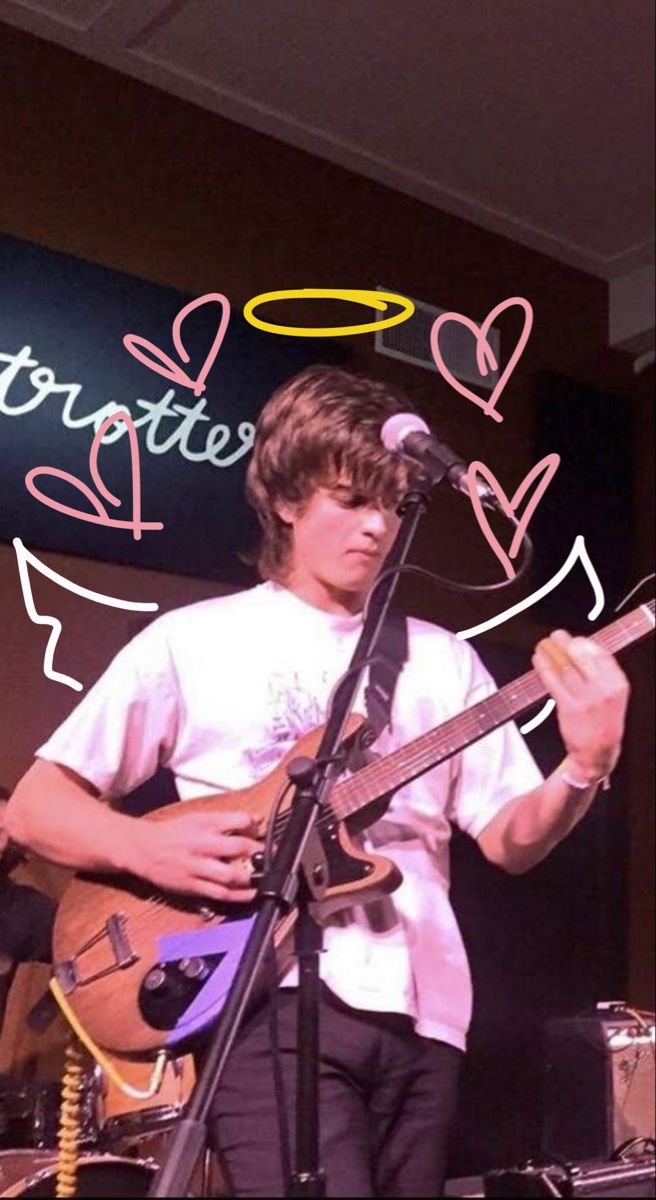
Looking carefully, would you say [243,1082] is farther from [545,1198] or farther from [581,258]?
[581,258]

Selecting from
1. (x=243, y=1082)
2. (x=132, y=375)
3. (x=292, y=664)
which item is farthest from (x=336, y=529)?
(x=243, y=1082)

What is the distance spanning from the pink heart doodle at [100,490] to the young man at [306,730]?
191 mm

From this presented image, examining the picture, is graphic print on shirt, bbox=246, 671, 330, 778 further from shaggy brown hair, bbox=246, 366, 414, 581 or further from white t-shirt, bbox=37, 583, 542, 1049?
shaggy brown hair, bbox=246, 366, 414, 581

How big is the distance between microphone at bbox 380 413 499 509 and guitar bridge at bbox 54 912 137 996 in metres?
0.74

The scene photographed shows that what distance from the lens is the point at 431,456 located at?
5.59 feet

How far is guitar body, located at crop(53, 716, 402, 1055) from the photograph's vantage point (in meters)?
1.66

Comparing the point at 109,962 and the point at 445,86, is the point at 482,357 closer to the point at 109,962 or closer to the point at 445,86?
the point at 445,86

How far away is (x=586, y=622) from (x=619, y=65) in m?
1.08

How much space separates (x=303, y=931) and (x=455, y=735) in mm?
335

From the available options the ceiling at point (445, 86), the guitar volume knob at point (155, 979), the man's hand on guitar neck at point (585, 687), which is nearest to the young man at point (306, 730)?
the man's hand on guitar neck at point (585, 687)

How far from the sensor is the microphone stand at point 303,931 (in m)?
1.24

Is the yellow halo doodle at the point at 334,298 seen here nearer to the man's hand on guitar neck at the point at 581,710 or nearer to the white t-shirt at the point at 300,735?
the white t-shirt at the point at 300,735

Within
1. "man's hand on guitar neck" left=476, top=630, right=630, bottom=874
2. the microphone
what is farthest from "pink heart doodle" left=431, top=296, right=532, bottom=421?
"man's hand on guitar neck" left=476, top=630, right=630, bottom=874

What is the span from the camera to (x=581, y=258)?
9.20 feet
